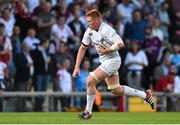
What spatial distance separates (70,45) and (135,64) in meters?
2.23

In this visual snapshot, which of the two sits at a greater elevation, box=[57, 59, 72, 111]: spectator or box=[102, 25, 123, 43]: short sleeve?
box=[102, 25, 123, 43]: short sleeve

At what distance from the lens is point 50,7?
2339 centimetres

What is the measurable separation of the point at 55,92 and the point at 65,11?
326cm

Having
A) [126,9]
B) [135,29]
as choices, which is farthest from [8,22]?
[126,9]

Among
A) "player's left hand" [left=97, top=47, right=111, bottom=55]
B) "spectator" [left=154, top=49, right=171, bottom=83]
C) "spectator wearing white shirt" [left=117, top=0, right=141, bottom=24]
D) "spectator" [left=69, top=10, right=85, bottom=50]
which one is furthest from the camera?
"spectator wearing white shirt" [left=117, top=0, right=141, bottom=24]

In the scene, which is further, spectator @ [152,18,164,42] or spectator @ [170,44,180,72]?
spectator @ [152,18,164,42]

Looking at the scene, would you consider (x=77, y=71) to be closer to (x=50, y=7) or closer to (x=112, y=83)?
(x=112, y=83)

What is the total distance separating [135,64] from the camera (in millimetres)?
23094

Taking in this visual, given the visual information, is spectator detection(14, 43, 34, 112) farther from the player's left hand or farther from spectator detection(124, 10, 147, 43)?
the player's left hand

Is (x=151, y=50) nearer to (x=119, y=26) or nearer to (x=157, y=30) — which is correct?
(x=157, y=30)

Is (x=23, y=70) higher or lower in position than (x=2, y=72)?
higher

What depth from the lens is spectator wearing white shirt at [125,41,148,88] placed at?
75.6 ft

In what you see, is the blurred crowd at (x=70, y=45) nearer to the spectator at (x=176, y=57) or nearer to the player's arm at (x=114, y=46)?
the spectator at (x=176, y=57)

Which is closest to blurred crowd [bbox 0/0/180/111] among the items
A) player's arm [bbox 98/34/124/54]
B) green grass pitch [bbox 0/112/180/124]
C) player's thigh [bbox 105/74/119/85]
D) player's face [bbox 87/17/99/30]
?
green grass pitch [bbox 0/112/180/124]
